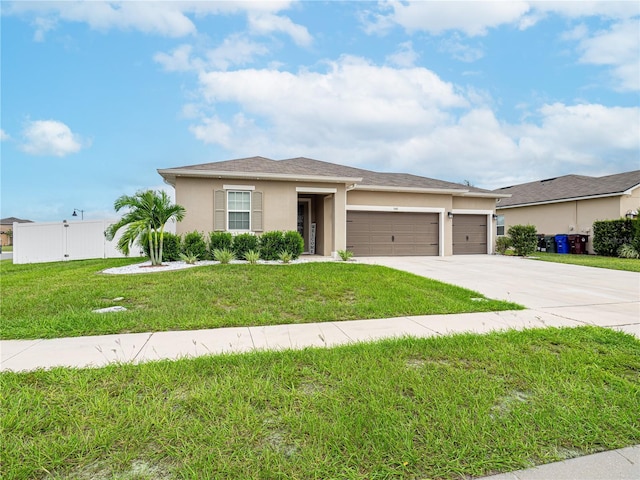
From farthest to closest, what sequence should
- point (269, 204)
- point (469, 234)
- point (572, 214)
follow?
point (572, 214) → point (469, 234) → point (269, 204)

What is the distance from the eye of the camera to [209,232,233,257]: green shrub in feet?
38.7

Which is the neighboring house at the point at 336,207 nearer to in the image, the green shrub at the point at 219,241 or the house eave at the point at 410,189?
the house eave at the point at 410,189

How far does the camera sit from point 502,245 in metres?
17.3

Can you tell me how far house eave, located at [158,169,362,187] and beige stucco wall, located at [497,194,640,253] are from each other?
49.3 feet

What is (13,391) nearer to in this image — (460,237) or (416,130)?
(460,237)

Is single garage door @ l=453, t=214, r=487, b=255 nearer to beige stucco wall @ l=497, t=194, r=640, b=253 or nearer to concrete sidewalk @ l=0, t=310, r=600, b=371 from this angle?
beige stucco wall @ l=497, t=194, r=640, b=253

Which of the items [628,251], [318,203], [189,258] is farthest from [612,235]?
[189,258]

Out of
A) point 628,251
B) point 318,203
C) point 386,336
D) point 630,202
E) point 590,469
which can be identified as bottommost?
point 590,469

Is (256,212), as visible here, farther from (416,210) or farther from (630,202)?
(630,202)

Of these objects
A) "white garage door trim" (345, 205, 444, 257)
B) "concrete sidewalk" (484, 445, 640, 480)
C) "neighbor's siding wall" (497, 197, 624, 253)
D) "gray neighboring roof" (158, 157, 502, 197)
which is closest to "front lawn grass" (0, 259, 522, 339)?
"concrete sidewalk" (484, 445, 640, 480)

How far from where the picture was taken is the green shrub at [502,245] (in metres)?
17.0

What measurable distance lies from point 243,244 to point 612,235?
1852cm

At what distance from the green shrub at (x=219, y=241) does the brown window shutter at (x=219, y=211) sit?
66 centimetres

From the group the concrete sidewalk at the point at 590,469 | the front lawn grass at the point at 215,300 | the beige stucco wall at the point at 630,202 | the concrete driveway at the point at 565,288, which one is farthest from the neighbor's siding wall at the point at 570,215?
the concrete sidewalk at the point at 590,469
